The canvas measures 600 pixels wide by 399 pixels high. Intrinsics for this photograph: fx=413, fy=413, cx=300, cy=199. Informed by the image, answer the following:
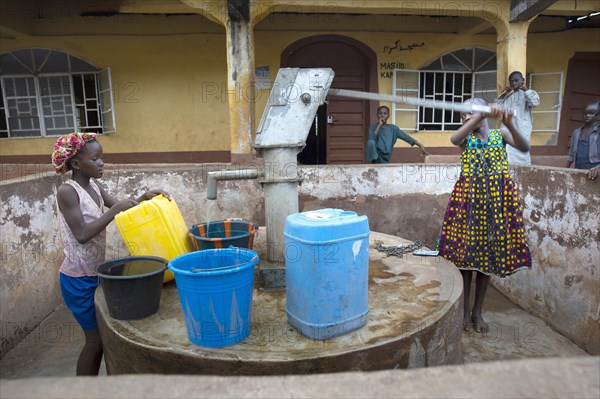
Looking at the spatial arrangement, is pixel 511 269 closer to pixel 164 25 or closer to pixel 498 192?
pixel 498 192

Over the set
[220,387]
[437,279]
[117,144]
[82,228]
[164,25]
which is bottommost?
[437,279]

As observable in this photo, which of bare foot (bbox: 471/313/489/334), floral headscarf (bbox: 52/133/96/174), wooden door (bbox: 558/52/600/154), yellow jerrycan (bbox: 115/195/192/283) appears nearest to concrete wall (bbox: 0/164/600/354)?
bare foot (bbox: 471/313/489/334)

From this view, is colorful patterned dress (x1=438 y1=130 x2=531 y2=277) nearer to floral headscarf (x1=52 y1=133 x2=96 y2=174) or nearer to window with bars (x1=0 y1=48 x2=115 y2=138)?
floral headscarf (x1=52 y1=133 x2=96 y2=174)

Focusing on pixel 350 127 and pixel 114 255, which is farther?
pixel 350 127

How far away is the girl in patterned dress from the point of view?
2.79 m

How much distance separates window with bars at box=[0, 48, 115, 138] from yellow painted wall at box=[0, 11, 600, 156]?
185 mm

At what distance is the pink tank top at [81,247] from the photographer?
222 cm

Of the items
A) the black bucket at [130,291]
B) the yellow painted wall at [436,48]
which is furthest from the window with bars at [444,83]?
the black bucket at [130,291]

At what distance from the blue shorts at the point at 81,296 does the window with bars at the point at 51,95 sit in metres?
5.56

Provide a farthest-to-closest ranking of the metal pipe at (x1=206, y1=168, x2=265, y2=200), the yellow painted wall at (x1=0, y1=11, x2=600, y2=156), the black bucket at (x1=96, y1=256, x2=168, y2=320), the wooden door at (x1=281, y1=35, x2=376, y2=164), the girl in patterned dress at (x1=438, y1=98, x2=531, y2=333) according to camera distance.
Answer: the wooden door at (x1=281, y1=35, x2=376, y2=164), the yellow painted wall at (x1=0, y1=11, x2=600, y2=156), the girl in patterned dress at (x1=438, y1=98, x2=531, y2=333), the metal pipe at (x1=206, y1=168, x2=265, y2=200), the black bucket at (x1=96, y1=256, x2=168, y2=320)

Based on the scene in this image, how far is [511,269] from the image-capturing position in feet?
9.34

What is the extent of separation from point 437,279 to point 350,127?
5.55 m

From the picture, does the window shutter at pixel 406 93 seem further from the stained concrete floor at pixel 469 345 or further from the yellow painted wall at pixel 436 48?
the stained concrete floor at pixel 469 345

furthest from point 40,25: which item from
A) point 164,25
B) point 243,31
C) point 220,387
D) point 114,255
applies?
point 220,387
